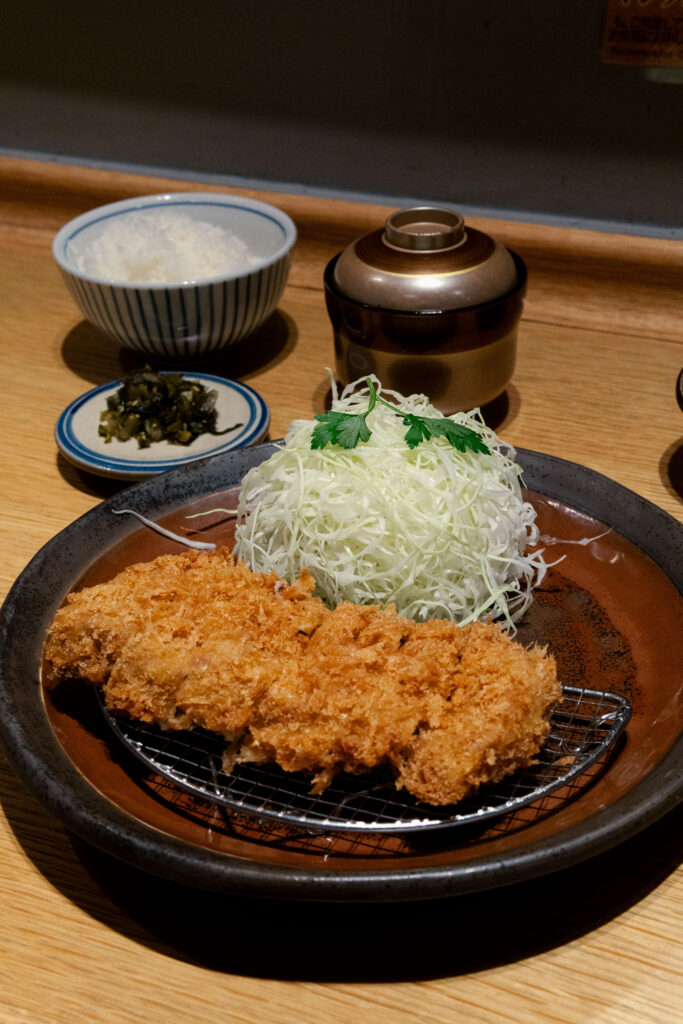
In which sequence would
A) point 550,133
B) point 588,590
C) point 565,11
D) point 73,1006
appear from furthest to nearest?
point 550,133
point 565,11
point 588,590
point 73,1006

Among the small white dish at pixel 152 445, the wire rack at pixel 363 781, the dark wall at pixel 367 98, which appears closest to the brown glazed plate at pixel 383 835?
the wire rack at pixel 363 781

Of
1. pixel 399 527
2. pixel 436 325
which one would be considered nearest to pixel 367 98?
pixel 436 325

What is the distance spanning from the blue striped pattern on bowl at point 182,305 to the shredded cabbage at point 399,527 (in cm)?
84

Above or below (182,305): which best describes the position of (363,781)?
below

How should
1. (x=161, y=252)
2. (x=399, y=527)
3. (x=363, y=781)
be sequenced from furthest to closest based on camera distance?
(x=161, y=252), (x=399, y=527), (x=363, y=781)

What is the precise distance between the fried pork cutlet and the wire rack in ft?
0.14

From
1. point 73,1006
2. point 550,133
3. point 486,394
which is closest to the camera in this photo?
point 73,1006

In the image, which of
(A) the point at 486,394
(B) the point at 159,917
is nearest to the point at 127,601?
(B) the point at 159,917

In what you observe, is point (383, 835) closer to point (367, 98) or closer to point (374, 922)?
point (374, 922)

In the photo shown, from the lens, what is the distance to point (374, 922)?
1319mm

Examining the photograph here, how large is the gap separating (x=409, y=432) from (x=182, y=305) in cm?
102

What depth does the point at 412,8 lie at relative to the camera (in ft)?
9.11

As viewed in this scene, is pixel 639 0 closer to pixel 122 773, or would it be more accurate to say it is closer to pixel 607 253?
pixel 607 253

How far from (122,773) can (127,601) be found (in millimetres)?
301
